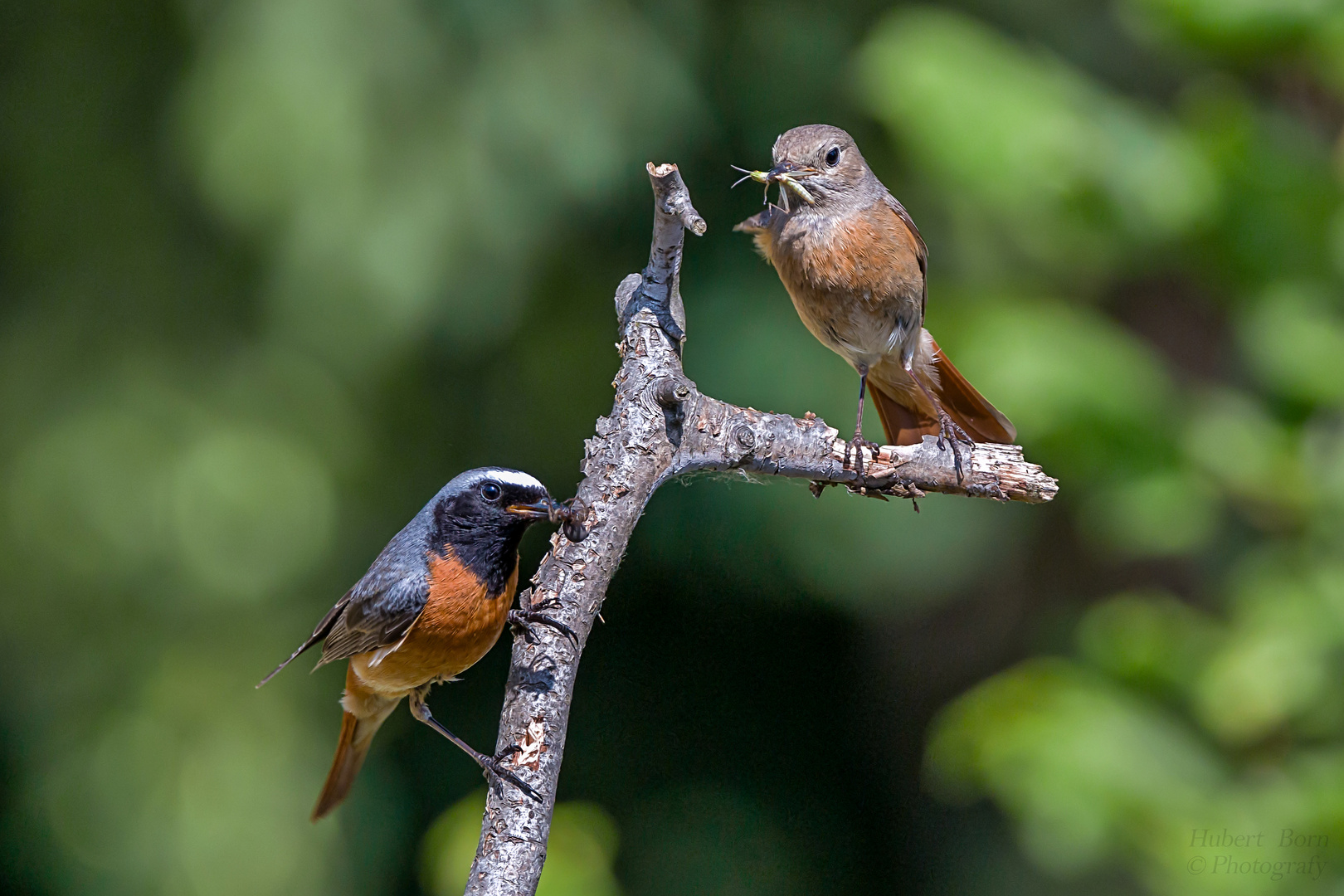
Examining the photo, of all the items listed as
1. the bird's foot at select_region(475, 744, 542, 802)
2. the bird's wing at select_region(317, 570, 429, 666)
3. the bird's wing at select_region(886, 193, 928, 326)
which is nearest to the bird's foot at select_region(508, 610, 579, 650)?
the bird's foot at select_region(475, 744, 542, 802)

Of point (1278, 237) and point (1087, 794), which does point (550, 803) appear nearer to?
point (1087, 794)

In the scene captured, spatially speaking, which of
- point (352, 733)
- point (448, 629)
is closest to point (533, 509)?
point (448, 629)

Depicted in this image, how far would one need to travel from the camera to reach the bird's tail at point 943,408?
8.99 feet

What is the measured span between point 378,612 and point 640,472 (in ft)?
3.30

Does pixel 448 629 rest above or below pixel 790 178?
below

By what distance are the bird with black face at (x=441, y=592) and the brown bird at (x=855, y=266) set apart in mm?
872

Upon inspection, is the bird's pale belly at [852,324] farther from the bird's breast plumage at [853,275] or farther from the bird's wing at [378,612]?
the bird's wing at [378,612]

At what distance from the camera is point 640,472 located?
6.32 feet

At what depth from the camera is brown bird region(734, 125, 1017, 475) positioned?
2.65 m

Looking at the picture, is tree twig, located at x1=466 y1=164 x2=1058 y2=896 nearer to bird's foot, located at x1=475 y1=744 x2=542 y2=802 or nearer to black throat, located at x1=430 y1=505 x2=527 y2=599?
bird's foot, located at x1=475 y1=744 x2=542 y2=802

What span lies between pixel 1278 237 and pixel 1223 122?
1.51 ft

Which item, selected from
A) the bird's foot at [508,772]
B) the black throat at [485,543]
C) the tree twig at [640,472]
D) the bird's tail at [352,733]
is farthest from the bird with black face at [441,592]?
the bird's foot at [508,772]

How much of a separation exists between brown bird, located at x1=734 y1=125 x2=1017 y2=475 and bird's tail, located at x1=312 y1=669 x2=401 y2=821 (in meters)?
1.61

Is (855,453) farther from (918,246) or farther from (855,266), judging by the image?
(918,246)
